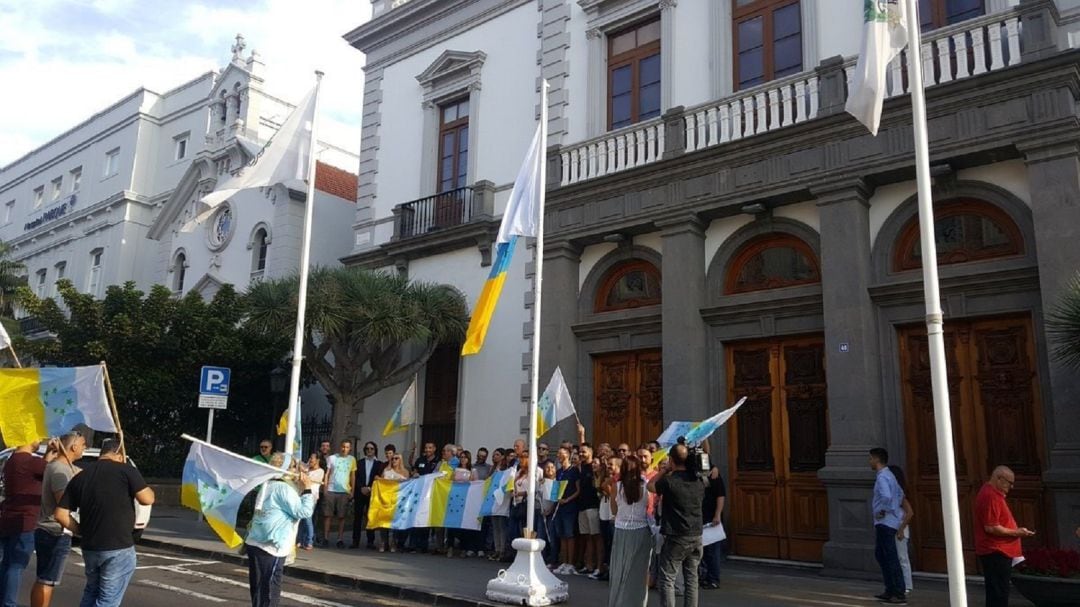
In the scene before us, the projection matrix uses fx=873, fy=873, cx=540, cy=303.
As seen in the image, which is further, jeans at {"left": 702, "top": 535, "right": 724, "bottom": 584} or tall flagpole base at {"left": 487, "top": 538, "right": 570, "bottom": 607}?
jeans at {"left": 702, "top": 535, "right": 724, "bottom": 584}

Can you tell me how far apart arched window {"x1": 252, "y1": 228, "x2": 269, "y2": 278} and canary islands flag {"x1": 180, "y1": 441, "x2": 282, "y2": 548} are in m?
19.1

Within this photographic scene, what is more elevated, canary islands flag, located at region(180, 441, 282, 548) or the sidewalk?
canary islands flag, located at region(180, 441, 282, 548)

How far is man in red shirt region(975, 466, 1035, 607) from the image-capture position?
313 inches

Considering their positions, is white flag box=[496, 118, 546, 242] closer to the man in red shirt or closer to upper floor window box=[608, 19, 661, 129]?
upper floor window box=[608, 19, 661, 129]

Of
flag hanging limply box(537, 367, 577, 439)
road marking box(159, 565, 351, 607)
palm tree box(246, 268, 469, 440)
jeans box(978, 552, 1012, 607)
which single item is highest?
palm tree box(246, 268, 469, 440)

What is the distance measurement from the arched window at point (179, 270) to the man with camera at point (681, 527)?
25.9 meters

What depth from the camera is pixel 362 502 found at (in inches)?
614

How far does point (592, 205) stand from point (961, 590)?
1065 cm

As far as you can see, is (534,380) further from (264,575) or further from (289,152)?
(289,152)

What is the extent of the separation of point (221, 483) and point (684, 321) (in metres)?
8.52

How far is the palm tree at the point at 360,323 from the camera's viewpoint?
1678 centimetres

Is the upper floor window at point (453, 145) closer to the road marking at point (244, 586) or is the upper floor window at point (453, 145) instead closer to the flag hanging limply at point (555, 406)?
the flag hanging limply at point (555, 406)

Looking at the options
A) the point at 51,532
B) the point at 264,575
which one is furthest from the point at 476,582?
the point at 51,532

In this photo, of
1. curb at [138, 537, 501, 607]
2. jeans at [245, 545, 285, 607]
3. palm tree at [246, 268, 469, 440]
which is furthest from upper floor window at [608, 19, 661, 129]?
jeans at [245, 545, 285, 607]
